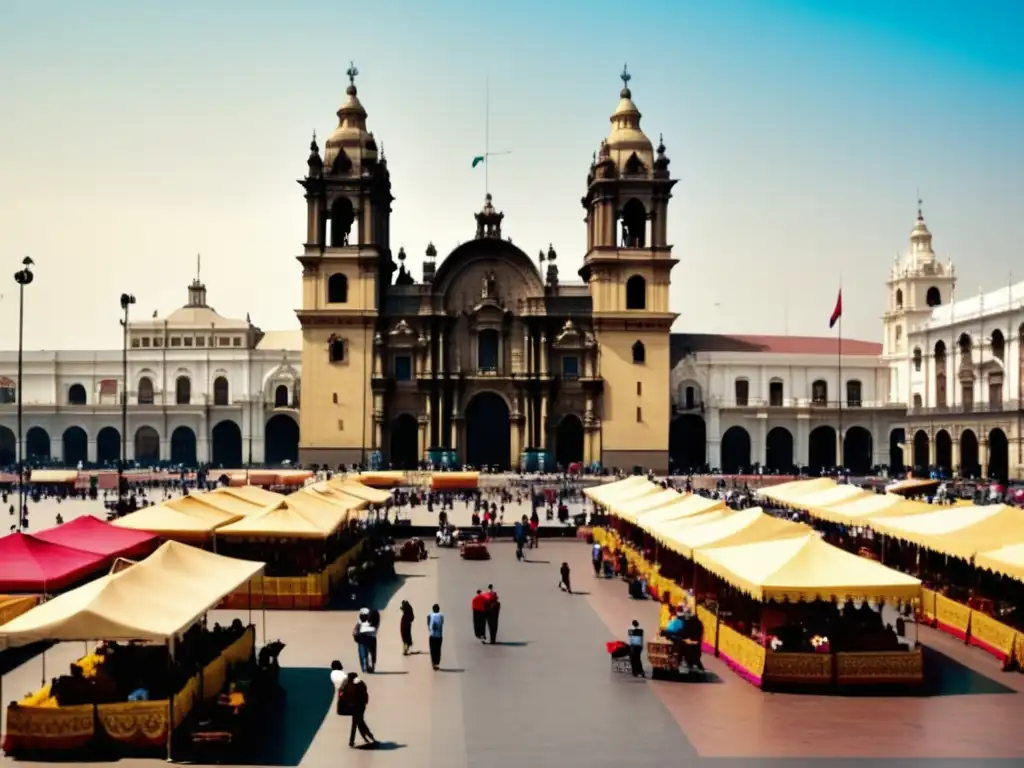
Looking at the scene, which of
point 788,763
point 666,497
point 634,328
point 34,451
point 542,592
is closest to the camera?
point 788,763

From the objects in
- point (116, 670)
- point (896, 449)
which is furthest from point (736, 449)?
point (116, 670)

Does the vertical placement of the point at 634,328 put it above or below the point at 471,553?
above

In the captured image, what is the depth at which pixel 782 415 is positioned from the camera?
235 ft

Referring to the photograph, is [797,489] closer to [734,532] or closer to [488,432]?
[734,532]

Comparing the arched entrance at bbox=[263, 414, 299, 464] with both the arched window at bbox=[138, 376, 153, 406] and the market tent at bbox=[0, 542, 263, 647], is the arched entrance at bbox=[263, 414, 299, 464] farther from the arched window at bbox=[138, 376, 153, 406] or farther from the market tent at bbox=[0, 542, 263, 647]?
the market tent at bbox=[0, 542, 263, 647]

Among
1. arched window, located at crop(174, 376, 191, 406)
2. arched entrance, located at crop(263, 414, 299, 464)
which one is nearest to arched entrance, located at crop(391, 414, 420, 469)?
arched entrance, located at crop(263, 414, 299, 464)

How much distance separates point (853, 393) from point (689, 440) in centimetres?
1091

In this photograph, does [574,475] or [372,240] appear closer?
[574,475]

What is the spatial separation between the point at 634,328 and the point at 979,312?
18.2 metres

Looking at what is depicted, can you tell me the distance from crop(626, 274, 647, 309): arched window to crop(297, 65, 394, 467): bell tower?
544 inches

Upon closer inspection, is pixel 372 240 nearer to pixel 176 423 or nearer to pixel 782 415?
pixel 176 423

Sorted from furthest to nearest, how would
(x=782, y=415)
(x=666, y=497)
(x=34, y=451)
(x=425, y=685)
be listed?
(x=34, y=451), (x=782, y=415), (x=666, y=497), (x=425, y=685)

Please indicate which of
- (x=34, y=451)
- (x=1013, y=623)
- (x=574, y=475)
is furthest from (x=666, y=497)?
(x=34, y=451)

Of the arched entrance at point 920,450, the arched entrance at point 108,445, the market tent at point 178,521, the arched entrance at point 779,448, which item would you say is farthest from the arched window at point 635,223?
the market tent at point 178,521
